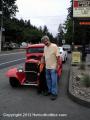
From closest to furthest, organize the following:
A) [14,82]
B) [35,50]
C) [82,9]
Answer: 1. [14,82]
2. [35,50]
3. [82,9]

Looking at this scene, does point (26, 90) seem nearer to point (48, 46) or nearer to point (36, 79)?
point (36, 79)

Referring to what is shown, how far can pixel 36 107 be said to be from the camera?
936cm

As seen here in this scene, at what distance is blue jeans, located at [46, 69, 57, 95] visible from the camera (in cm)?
1077

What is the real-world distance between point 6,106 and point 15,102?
0.66m

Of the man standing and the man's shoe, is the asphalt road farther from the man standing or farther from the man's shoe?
→ the man standing

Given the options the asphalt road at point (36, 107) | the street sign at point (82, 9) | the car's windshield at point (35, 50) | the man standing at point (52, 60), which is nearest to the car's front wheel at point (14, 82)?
the asphalt road at point (36, 107)

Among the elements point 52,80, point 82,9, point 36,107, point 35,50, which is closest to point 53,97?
point 52,80

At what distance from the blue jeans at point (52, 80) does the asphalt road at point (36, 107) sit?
30 cm

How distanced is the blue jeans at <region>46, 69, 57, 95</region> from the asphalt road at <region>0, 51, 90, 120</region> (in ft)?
0.98

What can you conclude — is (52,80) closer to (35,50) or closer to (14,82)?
(14,82)

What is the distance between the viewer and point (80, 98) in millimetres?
9797

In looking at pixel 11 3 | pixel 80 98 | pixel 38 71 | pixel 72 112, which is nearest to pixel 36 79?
pixel 38 71

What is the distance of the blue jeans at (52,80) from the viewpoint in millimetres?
10766

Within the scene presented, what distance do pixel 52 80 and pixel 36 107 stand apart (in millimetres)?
1632
